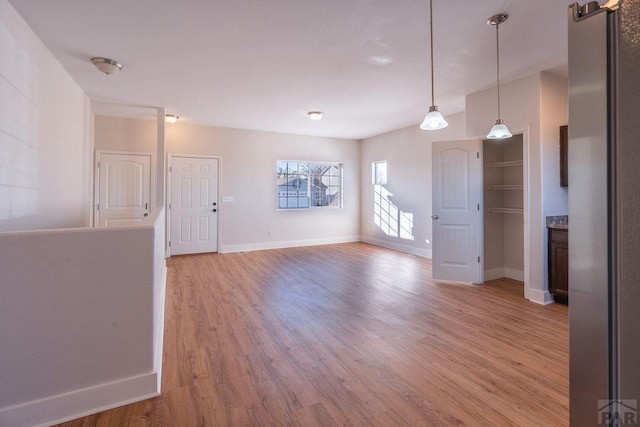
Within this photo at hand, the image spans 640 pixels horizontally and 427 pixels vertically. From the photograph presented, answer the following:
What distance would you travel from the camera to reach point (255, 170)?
6.82 metres

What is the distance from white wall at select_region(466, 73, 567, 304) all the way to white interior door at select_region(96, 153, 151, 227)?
19.6 ft

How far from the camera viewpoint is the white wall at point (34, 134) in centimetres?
226

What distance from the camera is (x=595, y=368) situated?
0.56 m

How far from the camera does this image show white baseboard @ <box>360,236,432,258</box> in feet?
19.8

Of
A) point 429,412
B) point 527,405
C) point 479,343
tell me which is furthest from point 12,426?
point 479,343

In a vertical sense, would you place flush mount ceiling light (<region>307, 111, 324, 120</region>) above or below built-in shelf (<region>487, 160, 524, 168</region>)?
above

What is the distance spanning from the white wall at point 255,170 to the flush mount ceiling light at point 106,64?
100 inches

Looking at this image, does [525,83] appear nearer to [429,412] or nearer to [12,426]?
[429,412]

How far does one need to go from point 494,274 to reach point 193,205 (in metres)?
5.53

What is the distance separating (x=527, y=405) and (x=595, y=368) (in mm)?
1638

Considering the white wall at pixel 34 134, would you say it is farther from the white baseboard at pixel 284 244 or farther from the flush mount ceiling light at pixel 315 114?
the flush mount ceiling light at pixel 315 114

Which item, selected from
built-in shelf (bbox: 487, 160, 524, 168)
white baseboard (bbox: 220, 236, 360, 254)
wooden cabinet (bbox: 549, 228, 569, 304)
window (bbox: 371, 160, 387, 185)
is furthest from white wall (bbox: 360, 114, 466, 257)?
wooden cabinet (bbox: 549, 228, 569, 304)

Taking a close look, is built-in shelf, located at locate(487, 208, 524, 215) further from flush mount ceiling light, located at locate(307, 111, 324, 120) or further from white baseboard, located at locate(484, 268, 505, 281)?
flush mount ceiling light, located at locate(307, 111, 324, 120)

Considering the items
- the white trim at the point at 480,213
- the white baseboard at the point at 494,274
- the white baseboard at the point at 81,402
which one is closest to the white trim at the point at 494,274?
the white baseboard at the point at 494,274
